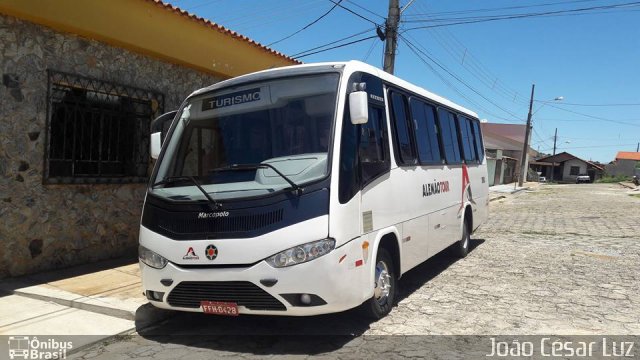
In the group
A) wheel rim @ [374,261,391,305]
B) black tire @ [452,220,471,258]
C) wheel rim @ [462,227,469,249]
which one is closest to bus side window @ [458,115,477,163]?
black tire @ [452,220,471,258]

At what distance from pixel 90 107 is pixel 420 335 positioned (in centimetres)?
572

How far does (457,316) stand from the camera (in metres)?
5.49

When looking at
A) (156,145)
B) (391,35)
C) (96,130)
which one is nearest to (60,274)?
(96,130)

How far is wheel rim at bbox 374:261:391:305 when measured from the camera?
517 centimetres

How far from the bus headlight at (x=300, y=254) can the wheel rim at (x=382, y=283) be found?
1155mm

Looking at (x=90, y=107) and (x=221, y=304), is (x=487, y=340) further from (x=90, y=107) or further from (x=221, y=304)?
(x=90, y=107)

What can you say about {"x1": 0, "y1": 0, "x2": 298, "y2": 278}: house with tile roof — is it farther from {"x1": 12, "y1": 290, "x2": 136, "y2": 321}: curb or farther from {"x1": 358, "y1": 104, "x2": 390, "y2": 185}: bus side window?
{"x1": 358, "y1": 104, "x2": 390, "y2": 185}: bus side window

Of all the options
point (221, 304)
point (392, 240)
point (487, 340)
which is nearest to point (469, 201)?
point (392, 240)

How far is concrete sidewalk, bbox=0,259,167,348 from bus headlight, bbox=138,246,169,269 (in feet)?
2.59

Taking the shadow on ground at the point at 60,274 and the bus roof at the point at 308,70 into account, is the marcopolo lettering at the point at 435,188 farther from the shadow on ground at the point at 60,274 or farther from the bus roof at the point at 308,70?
the shadow on ground at the point at 60,274

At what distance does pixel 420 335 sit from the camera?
4.86m

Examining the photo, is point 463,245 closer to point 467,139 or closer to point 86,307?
point 467,139

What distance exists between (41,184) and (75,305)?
6.75ft

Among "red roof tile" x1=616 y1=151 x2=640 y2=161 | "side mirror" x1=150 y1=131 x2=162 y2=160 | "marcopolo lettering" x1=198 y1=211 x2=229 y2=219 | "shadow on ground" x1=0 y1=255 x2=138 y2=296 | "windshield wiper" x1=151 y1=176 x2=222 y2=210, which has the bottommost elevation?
"shadow on ground" x1=0 y1=255 x2=138 y2=296
